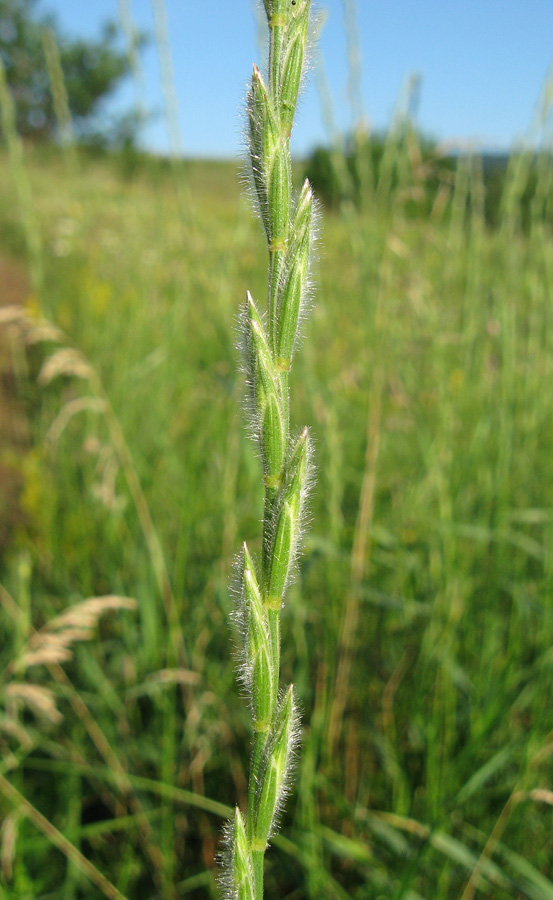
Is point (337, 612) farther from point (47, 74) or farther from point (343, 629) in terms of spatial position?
point (47, 74)

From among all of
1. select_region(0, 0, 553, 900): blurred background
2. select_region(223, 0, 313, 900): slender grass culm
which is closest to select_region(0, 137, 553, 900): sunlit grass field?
select_region(0, 0, 553, 900): blurred background

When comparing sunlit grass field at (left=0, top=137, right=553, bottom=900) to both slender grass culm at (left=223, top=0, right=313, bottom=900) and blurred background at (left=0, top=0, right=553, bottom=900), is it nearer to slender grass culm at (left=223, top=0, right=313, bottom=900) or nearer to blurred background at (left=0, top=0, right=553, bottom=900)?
blurred background at (left=0, top=0, right=553, bottom=900)

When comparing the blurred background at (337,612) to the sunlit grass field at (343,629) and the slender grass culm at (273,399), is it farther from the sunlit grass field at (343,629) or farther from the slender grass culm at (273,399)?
the slender grass culm at (273,399)

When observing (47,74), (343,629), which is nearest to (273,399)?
(343,629)

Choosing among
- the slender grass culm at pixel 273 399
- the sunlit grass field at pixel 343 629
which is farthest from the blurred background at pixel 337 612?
the slender grass culm at pixel 273 399

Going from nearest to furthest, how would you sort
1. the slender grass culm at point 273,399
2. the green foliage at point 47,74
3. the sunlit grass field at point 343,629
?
the slender grass culm at point 273,399, the sunlit grass field at point 343,629, the green foliage at point 47,74

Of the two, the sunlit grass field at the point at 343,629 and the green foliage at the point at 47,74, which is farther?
the green foliage at the point at 47,74
